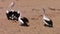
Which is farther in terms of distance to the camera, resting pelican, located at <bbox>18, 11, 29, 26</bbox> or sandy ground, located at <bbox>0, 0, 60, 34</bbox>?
resting pelican, located at <bbox>18, 11, 29, 26</bbox>

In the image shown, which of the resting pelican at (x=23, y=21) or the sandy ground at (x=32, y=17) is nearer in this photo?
the sandy ground at (x=32, y=17)

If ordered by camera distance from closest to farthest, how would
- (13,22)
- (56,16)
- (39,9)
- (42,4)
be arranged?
1. (13,22)
2. (56,16)
3. (39,9)
4. (42,4)

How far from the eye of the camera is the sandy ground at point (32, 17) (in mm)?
12883

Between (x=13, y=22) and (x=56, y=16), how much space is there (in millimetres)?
2101

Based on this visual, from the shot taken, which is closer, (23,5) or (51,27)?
(51,27)

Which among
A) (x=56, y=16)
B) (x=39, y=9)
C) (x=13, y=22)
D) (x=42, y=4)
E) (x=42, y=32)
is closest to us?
(x=42, y=32)

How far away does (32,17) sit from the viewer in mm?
14719

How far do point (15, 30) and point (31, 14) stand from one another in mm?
2468

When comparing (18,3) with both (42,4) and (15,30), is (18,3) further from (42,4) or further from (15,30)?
(15,30)

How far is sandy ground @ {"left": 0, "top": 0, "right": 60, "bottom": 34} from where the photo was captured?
42.3ft

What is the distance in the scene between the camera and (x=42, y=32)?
41.8 ft

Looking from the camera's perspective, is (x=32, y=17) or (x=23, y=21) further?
(x=32, y=17)

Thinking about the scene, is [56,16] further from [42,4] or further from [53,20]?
[42,4]

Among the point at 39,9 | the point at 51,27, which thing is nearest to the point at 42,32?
the point at 51,27
